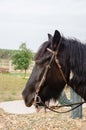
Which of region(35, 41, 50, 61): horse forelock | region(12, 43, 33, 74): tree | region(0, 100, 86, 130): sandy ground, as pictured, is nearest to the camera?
region(35, 41, 50, 61): horse forelock

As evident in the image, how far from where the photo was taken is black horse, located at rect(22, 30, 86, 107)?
395 centimetres

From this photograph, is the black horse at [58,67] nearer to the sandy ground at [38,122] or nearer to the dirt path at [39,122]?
the sandy ground at [38,122]

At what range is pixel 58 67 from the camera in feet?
13.0

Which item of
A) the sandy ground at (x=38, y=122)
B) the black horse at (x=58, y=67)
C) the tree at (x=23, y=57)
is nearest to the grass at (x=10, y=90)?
the sandy ground at (x=38, y=122)

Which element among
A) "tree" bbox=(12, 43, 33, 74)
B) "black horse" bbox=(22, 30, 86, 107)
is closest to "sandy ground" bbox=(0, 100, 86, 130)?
"black horse" bbox=(22, 30, 86, 107)

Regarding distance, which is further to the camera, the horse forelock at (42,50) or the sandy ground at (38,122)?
the sandy ground at (38,122)

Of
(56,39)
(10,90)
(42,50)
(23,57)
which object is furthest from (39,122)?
(23,57)

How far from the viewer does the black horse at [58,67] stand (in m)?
3.95

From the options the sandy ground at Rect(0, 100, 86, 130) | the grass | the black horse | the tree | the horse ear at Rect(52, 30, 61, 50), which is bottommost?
the tree

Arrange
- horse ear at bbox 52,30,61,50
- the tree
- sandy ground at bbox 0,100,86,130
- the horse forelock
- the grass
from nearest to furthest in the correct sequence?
1. horse ear at bbox 52,30,61,50
2. the horse forelock
3. sandy ground at bbox 0,100,86,130
4. the grass
5. the tree

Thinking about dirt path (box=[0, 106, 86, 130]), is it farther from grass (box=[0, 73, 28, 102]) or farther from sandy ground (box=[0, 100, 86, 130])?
grass (box=[0, 73, 28, 102])

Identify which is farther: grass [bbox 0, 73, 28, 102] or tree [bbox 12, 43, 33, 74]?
tree [bbox 12, 43, 33, 74]

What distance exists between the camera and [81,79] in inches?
156

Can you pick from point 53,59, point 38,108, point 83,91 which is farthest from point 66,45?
point 38,108
